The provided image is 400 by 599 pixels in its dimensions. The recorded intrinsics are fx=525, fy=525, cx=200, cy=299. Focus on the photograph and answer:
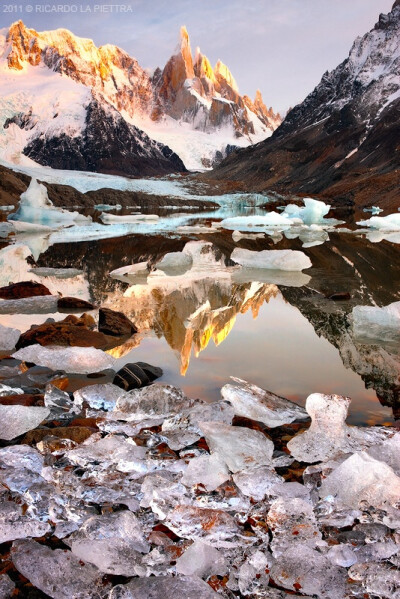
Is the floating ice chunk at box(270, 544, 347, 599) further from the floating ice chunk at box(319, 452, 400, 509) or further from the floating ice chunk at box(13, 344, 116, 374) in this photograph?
the floating ice chunk at box(13, 344, 116, 374)

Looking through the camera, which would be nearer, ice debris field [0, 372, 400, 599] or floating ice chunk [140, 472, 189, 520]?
ice debris field [0, 372, 400, 599]

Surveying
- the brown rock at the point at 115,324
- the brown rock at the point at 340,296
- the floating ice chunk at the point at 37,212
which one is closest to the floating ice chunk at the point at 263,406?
the brown rock at the point at 115,324

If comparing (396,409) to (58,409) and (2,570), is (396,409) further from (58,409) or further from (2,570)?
(2,570)

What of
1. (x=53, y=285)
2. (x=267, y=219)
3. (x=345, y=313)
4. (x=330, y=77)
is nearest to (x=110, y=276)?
(x=53, y=285)

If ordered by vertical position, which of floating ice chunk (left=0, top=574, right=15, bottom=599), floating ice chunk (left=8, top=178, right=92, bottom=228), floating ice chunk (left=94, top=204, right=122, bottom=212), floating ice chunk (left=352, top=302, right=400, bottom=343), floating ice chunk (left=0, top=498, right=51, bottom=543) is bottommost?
floating ice chunk (left=0, top=574, right=15, bottom=599)

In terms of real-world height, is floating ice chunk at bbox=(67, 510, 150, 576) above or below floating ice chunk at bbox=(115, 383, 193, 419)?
below

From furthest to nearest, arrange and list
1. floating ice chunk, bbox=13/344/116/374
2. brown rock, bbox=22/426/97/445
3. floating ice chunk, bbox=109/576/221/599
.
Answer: floating ice chunk, bbox=13/344/116/374 → brown rock, bbox=22/426/97/445 → floating ice chunk, bbox=109/576/221/599

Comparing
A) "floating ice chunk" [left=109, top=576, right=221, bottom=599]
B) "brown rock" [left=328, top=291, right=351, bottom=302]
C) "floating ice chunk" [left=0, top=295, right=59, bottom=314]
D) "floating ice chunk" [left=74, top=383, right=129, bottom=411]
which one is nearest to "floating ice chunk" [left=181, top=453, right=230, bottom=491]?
"floating ice chunk" [left=109, top=576, right=221, bottom=599]
